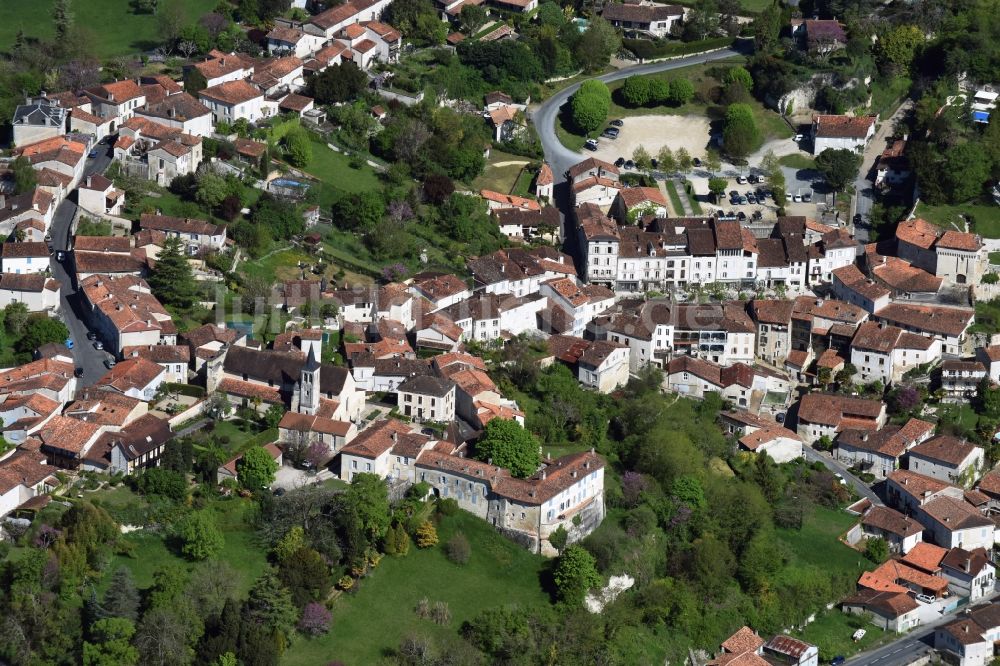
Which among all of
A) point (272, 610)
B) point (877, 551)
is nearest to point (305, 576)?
point (272, 610)

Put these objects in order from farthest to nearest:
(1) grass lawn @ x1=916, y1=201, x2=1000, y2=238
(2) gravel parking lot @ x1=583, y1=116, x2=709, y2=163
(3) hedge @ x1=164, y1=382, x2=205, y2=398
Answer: (2) gravel parking lot @ x1=583, y1=116, x2=709, y2=163 → (1) grass lawn @ x1=916, y1=201, x2=1000, y2=238 → (3) hedge @ x1=164, y1=382, x2=205, y2=398

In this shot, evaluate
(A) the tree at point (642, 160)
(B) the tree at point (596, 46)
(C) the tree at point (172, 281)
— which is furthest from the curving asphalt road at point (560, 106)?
(C) the tree at point (172, 281)

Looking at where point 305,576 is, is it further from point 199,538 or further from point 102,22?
point 102,22

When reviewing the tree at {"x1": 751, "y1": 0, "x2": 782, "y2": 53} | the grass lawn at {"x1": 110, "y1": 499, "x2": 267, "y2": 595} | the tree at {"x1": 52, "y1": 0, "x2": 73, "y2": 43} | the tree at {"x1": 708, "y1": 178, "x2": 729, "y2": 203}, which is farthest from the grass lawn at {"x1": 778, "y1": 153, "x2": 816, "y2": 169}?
the grass lawn at {"x1": 110, "y1": 499, "x2": 267, "y2": 595}

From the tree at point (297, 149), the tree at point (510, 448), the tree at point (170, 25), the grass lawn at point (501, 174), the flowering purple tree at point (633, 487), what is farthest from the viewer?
the tree at point (170, 25)

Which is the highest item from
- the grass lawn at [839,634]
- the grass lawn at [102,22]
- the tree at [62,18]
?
the tree at [62,18]

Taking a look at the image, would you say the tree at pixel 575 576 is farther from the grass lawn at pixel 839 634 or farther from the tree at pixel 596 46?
the tree at pixel 596 46

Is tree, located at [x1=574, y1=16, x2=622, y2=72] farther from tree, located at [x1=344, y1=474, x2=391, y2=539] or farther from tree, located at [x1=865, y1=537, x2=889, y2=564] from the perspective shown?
tree, located at [x1=344, y1=474, x2=391, y2=539]
